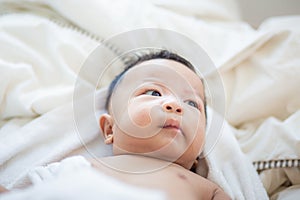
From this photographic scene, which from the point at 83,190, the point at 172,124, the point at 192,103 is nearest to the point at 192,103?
the point at 192,103

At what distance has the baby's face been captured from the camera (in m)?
0.77

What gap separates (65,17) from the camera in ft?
3.76

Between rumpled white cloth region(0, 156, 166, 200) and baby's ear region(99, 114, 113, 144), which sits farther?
baby's ear region(99, 114, 113, 144)

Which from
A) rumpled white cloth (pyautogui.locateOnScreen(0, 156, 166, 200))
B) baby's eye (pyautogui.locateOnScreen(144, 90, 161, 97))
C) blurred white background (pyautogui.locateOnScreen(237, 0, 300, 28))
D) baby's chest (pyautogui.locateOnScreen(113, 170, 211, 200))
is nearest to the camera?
rumpled white cloth (pyautogui.locateOnScreen(0, 156, 166, 200))

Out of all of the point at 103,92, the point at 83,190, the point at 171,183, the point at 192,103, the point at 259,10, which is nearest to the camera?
the point at 83,190

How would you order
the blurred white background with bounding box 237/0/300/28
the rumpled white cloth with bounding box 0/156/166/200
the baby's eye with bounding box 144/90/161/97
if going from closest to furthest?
the rumpled white cloth with bounding box 0/156/166/200, the baby's eye with bounding box 144/90/161/97, the blurred white background with bounding box 237/0/300/28

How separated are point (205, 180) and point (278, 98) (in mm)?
331

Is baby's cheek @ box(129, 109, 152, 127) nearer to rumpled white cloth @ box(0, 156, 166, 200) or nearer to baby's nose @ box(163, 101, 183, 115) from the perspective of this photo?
baby's nose @ box(163, 101, 183, 115)

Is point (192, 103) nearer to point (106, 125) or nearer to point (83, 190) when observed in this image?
point (106, 125)

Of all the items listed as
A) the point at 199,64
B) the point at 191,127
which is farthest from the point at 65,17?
the point at 191,127

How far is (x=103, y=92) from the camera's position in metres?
0.99

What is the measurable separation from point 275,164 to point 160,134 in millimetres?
303

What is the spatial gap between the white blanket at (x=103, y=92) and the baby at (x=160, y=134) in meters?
0.10

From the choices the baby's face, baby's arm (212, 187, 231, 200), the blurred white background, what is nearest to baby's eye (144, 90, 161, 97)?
the baby's face
